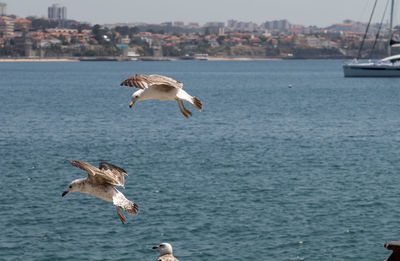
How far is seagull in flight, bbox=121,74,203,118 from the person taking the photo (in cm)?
835

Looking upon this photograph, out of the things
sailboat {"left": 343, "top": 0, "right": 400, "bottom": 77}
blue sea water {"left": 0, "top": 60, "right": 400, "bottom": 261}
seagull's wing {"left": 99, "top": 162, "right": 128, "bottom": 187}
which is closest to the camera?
seagull's wing {"left": 99, "top": 162, "right": 128, "bottom": 187}

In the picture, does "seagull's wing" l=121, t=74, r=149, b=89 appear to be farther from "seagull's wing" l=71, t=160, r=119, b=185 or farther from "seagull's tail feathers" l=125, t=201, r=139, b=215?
"seagull's tail feathers" l=125, t=201, r=139, b=215

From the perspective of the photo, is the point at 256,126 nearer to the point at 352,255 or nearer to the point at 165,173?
the point at 165,173

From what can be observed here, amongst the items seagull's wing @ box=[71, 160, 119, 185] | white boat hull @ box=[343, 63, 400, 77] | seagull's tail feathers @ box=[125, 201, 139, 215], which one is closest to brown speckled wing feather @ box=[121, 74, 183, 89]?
seagull's wing @ box=[71, 160, 119, 185]

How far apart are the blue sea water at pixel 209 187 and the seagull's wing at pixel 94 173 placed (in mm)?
16433

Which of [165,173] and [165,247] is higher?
[165,247]

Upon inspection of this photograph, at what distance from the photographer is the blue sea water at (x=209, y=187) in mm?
26859

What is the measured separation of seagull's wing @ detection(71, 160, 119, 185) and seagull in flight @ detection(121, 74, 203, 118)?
87 cm

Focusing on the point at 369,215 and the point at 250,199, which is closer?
the point at 369,215

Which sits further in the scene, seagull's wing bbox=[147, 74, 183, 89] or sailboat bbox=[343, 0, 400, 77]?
sailboat bbox=[343, 0, 400, 77]

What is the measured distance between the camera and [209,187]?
3722cm

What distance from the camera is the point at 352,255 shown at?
2561 centimetres

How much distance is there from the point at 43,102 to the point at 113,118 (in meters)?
27.1

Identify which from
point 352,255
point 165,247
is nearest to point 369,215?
point 352,255
